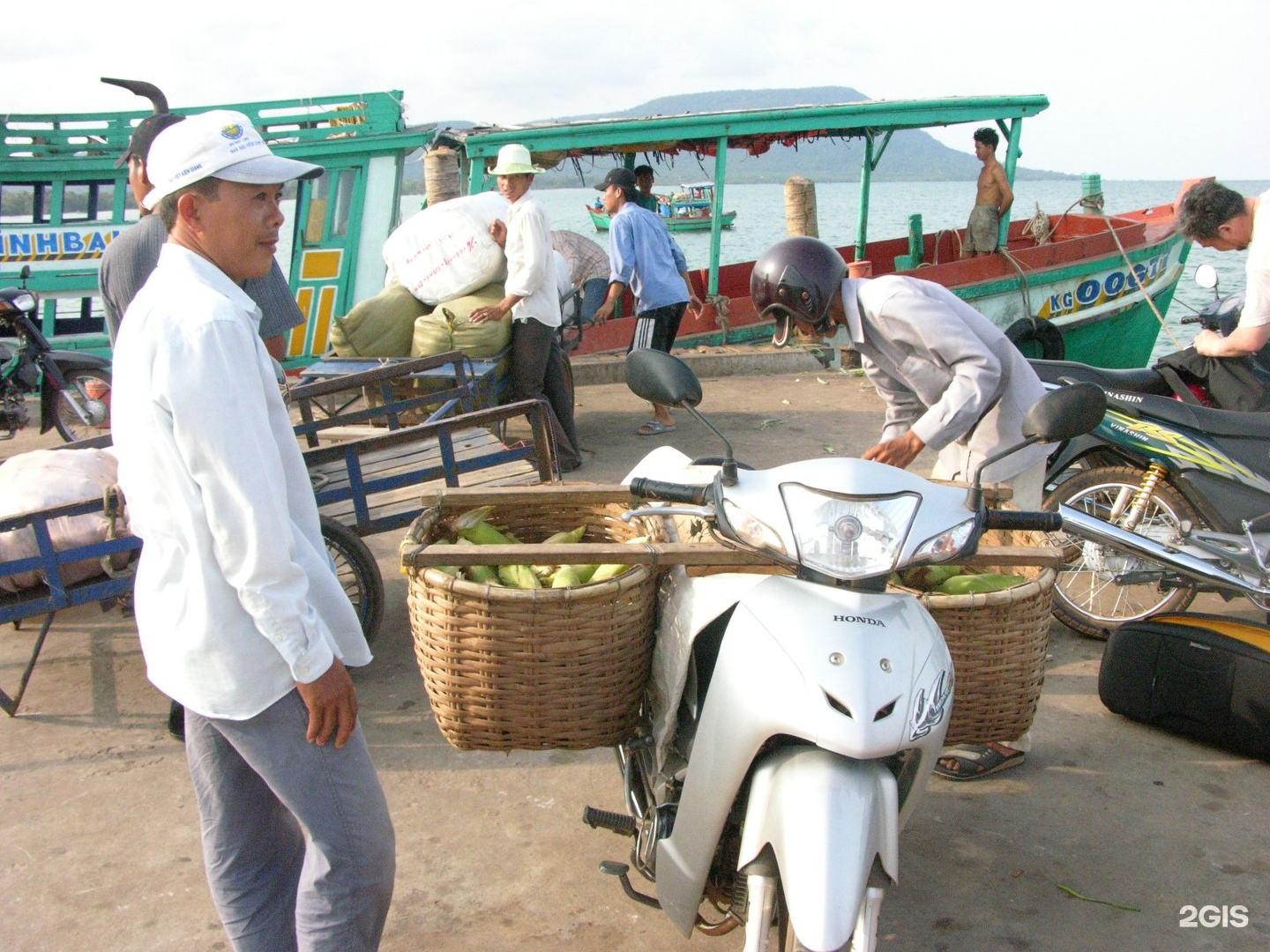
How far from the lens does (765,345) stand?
33.3 feet

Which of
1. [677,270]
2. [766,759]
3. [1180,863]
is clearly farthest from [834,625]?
[677,270]

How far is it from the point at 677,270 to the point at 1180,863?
553 centimetres

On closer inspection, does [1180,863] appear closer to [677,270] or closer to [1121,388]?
[1121,388]

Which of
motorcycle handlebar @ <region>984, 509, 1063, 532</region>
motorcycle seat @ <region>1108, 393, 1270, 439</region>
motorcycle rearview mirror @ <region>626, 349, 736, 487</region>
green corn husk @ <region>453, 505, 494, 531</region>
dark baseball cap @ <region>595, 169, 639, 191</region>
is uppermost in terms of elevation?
dark baseball cap @ <region>595, 169, 639, 191</region>

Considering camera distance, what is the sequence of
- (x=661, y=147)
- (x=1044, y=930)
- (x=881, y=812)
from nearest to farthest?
(x=881, y=812) → (x=1044, y=930) → (x=661, y=147)

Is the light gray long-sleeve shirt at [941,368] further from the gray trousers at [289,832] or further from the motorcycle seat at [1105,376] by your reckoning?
the gray trousers at [289,832]

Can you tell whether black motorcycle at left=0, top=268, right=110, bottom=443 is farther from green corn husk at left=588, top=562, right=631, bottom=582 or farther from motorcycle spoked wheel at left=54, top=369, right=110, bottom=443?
green corn husk at left=588, top=562, right=631, bottom=582

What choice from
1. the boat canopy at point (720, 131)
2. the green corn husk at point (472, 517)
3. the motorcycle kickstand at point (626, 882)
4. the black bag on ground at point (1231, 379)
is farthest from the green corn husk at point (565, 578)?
the boat canopy at point (720, 131)

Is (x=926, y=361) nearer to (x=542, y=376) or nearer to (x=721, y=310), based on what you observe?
(x=542, y=376)

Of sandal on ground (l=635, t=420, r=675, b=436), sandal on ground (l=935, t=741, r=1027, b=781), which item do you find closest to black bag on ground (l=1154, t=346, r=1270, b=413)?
sandal on ground (l=935, t=741, r=1027, b=781)

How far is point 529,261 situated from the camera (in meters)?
6.40

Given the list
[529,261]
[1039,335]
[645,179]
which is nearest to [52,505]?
[529,261]

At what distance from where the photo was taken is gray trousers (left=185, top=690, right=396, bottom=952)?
184 cm

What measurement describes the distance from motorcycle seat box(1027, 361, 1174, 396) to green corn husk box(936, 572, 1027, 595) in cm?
178
